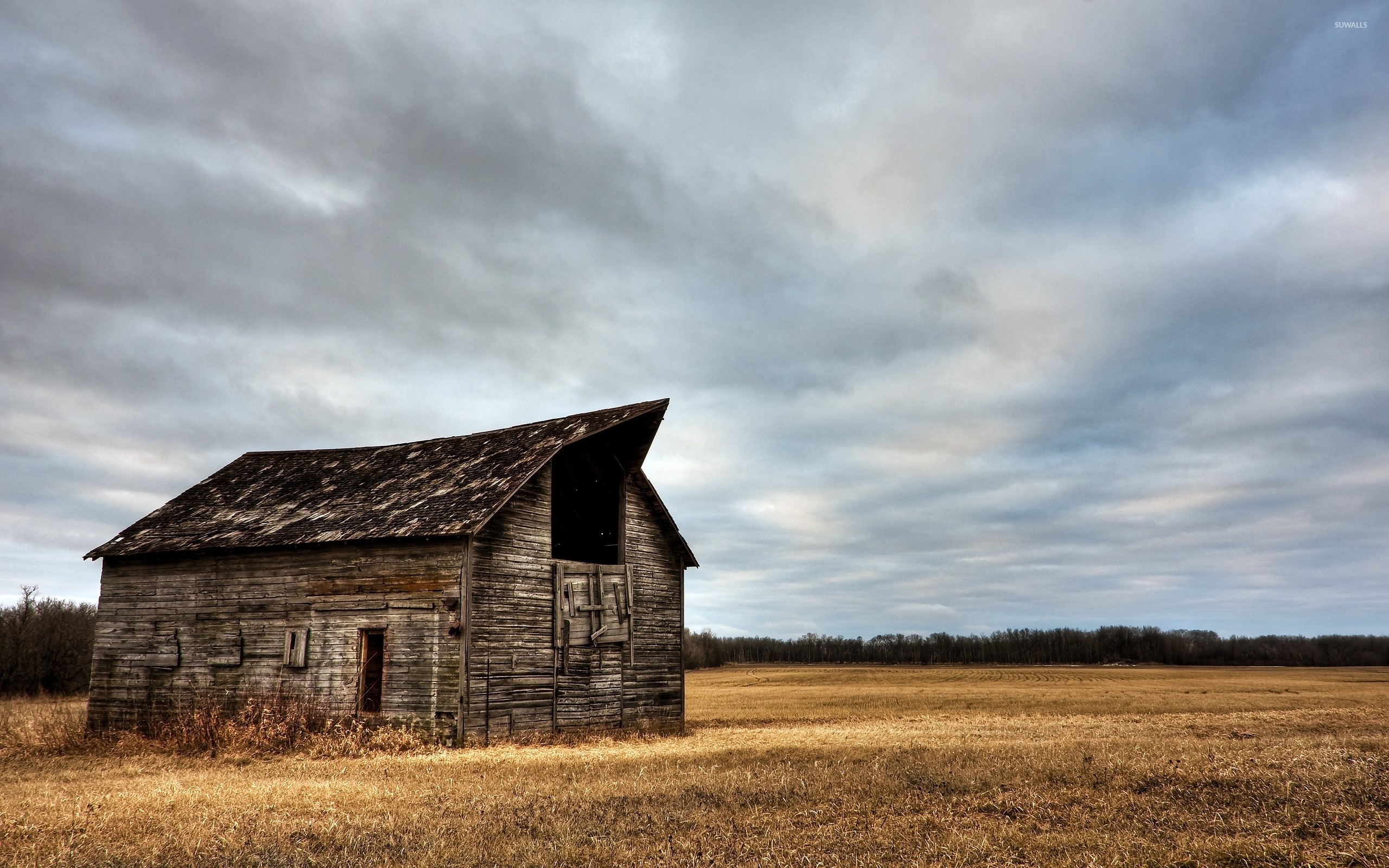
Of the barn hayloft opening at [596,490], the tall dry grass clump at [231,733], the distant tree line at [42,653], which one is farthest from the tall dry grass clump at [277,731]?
the distant tree line at [42,653]

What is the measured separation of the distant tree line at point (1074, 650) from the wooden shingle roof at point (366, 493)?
7538cm

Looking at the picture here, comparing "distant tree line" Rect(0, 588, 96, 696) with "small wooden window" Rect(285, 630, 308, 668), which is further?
"distant tree line" Rect(0, 588, 96, 696)

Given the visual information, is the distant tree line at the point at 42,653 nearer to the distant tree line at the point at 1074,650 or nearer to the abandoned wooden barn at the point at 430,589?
the abandoned wooden barn at the point at 430,589

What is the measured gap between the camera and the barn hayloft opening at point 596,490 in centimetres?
2378

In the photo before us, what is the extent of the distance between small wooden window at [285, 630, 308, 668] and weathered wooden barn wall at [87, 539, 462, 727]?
0.11 meters

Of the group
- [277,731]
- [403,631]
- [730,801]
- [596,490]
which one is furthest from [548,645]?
[730,801]

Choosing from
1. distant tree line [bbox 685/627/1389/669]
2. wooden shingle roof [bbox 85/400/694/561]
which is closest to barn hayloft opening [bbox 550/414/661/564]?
wooden shingle roof [bbox 85/400/694/561]

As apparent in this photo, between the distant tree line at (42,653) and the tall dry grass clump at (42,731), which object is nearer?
the tall dry grass clump at (42,731)

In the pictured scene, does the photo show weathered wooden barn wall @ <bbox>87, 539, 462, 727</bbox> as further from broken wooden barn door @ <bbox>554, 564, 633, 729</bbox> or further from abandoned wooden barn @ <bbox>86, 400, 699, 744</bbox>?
broken wooden barn door @ <bbox>554, 564, 633, 729</bbox>

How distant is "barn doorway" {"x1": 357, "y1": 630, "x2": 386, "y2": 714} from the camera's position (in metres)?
20.2

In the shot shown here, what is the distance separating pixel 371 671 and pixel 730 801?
12.3m

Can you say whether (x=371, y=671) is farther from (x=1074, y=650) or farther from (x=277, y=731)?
(x=1074, y=650)

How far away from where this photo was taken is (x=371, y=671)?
20.6 metres

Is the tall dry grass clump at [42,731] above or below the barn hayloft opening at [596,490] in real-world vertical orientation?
below
